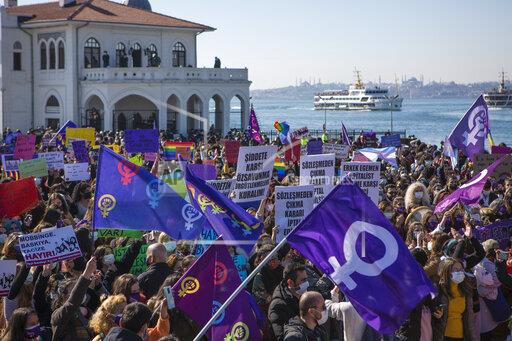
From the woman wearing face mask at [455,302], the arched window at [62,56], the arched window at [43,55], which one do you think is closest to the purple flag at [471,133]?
the woman wearing face mask at [455,302]

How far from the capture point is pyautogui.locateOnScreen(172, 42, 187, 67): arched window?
53250 mm

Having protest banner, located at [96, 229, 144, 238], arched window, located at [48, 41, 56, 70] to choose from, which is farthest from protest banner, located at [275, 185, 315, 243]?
arched window, located at [48, 41, 56, 70]

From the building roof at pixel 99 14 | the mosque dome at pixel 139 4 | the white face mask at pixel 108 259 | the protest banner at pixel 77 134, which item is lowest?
the white face mask at pixel 108 259

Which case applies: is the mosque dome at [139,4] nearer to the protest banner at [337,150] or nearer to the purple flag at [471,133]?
the protest banner at [337,150]

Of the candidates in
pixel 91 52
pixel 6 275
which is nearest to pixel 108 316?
pixel 6 275

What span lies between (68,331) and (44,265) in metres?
1.28

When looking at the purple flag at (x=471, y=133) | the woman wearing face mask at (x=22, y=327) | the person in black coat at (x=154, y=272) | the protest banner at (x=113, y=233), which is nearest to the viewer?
the woman wearing face mask at (x=22, y=327)

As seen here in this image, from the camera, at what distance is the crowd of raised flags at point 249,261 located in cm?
705

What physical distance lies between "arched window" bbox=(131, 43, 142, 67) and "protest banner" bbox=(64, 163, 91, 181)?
111ft

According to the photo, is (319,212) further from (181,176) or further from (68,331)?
(181,176)

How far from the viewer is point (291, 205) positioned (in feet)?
36.9

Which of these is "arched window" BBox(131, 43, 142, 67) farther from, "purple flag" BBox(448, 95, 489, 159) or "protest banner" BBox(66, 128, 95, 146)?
"purple flag" BBox(448, 95, 489, 159)

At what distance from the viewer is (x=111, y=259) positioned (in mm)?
9594

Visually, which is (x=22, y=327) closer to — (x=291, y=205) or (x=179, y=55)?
(x=291, y=205)
